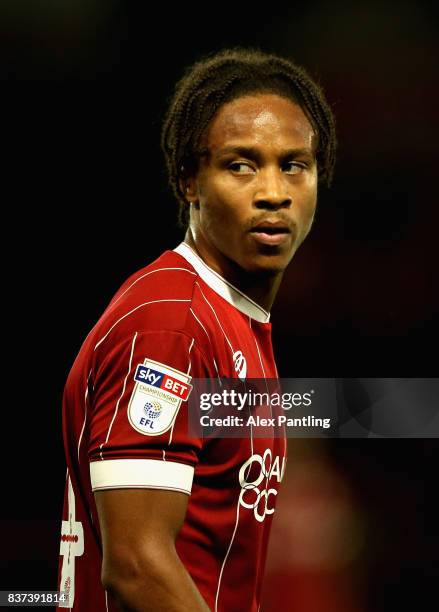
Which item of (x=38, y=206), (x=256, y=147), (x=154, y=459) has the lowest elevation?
(x=154, y=459)

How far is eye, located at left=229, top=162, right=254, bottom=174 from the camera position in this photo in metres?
1.50

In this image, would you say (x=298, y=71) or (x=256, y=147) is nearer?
(x=256, y=147)

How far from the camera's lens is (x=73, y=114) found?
363 cm

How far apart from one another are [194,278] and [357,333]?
2264 mm

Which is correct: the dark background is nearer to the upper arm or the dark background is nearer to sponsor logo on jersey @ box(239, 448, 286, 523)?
sponsor logo on jersey @ box(239, 448, 286, 523)

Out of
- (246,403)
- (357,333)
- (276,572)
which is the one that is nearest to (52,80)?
(357,333)

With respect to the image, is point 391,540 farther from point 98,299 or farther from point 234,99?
point 234,99

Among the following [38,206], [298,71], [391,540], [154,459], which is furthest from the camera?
[38,206]

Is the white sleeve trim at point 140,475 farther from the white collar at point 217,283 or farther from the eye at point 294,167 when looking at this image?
the eye at point 294,167

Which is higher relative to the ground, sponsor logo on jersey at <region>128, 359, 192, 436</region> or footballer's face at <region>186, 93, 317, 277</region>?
footballer's face at <region>186, 93, 317, 277</region>

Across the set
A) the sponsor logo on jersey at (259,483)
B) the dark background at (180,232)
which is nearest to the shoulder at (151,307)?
the sponsor logo on jersey at (259,483)

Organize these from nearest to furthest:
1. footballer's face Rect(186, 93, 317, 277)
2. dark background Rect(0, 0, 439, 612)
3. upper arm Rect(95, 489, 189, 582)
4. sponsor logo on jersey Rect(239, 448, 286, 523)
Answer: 1. upper arm Rect(95, 489, 189, 582)
2. sponsor logo on jersey Rect(239, 448, 286, 523)
3. footballer's face Rect(186, 93, 317, 277)
4. dark background Rect(0, 0, 439, 612)

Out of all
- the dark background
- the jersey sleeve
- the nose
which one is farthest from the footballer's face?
the dark background

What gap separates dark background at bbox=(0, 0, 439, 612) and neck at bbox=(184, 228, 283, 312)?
1.74 metres
